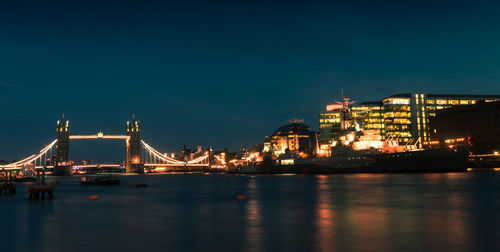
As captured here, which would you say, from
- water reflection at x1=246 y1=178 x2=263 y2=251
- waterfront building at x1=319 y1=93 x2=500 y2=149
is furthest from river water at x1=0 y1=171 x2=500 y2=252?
waterfront building at x1=319 y1=93 x2=500 y2=149

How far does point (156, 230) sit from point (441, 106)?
6231 inches

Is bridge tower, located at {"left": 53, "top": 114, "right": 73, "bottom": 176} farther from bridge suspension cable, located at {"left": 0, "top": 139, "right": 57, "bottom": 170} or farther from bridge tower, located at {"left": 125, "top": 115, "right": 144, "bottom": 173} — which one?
bridge tower, located at {"left": 125, "top": 115, "right": 144, "bottom": 173}

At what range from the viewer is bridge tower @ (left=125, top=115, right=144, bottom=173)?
173 meters

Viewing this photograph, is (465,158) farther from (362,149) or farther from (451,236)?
(451,236)

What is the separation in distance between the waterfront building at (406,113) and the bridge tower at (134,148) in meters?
80.5

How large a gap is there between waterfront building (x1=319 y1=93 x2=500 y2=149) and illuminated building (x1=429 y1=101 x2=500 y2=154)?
1201cm

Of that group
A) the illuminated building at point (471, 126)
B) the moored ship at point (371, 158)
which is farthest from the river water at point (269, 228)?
the illuminated building at point (471, 126)

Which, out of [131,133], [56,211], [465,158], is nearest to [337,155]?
[465,158]

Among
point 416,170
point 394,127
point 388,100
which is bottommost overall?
point 416,170

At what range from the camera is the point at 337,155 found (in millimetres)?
91438

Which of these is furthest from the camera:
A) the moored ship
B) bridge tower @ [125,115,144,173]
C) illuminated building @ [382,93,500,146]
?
bridge tower @ [125,115,144,173]

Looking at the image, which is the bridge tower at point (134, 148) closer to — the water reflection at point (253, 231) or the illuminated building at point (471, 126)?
the illuminated building at point (471, 126)

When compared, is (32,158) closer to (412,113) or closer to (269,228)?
(412,113)

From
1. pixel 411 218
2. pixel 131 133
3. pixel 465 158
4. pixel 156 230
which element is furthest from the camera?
pixel 131 133
